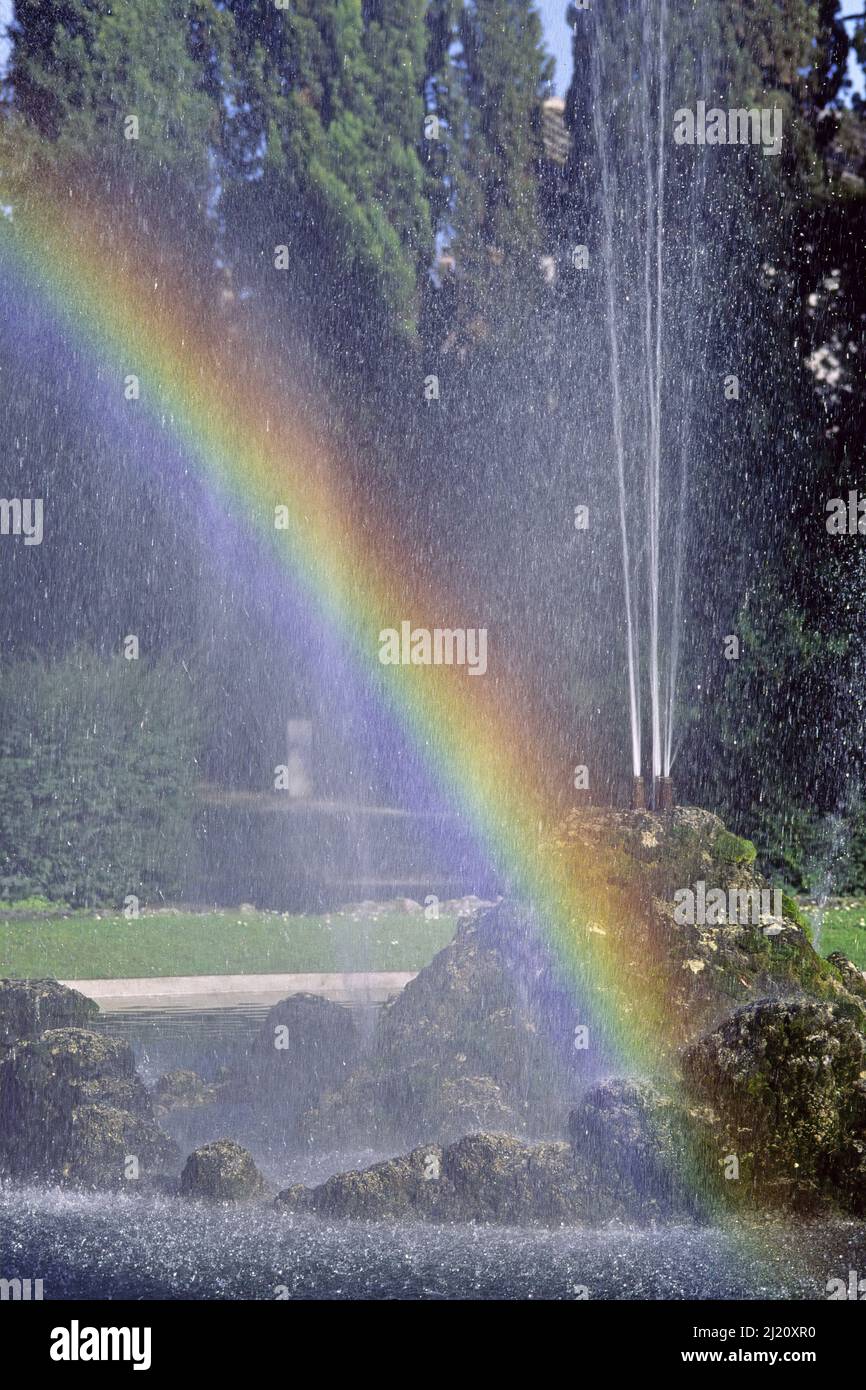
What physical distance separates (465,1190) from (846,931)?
8.82m

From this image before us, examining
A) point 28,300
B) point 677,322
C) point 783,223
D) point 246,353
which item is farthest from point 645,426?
point 28,300

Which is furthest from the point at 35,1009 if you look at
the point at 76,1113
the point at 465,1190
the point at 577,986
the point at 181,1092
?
the point at 465,1190

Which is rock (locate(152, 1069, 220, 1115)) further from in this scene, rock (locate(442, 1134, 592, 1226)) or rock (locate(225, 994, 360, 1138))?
rock (locate(442, 1134, 592, 1226))

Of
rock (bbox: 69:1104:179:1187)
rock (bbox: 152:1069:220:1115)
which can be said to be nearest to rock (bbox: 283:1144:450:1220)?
rock (bbox: 69:1104:179:1187)

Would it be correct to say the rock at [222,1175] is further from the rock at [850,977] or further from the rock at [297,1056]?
the rock at [850,977]

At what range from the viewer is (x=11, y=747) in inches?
659

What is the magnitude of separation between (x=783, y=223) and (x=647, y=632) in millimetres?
5440

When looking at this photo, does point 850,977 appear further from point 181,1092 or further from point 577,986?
point 181,1092

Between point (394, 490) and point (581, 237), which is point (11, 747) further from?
point (581, 237)

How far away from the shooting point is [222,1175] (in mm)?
7410

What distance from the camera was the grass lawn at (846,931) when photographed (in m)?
13.9

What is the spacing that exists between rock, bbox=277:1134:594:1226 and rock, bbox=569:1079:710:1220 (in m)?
0.13

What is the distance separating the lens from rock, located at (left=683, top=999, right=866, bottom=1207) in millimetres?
7215

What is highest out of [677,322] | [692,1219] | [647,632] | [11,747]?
[677,322]
